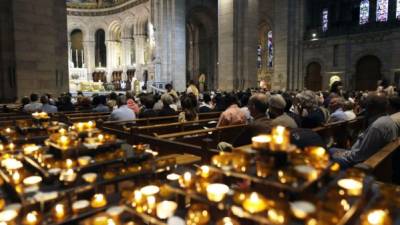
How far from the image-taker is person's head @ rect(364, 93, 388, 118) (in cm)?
392

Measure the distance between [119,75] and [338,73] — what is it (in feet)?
76.3

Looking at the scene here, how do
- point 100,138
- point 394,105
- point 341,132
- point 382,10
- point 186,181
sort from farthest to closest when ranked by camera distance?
point 382,10 < point 341,132 < point 394,105 < point 100,138 < point 186,181

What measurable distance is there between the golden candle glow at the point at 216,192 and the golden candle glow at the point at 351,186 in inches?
23.6

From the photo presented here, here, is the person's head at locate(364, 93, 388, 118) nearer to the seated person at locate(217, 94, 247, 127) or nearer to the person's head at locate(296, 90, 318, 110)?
the person's head at locate(296, 90, 318, 110)

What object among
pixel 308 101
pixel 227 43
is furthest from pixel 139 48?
pixel 308 101

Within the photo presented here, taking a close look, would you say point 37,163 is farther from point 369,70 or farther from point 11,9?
point 369,70

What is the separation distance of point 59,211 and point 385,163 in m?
3.13

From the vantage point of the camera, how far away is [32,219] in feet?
5.10

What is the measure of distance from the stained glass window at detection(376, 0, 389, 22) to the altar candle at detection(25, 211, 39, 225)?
2501cm

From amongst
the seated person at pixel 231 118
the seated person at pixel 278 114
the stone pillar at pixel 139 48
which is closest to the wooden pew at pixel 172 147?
the seated person at pixel 278 114

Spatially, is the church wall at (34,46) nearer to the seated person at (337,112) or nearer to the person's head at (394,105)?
the seated person at (337,112)

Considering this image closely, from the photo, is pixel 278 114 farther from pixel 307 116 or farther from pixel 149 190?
pixel 149 190

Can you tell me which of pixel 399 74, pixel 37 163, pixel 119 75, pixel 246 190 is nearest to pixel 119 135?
pixel 37 163

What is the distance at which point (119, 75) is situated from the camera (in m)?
35.0
